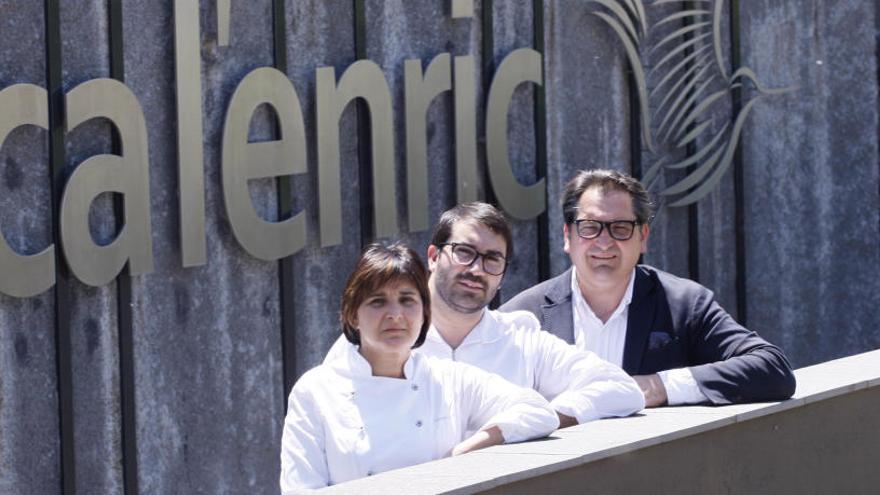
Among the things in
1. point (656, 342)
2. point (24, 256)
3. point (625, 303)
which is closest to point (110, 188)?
point (24, 256)

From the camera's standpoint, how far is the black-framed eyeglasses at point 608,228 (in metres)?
4.58

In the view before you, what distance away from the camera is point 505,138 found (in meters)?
6.66

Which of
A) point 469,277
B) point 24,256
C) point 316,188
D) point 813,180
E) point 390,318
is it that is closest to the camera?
point 390,318

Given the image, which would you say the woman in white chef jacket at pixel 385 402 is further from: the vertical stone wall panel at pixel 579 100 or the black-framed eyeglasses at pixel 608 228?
the vertical stone wall panel at pixel 579 100

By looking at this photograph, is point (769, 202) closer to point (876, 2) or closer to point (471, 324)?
point (876, 2)

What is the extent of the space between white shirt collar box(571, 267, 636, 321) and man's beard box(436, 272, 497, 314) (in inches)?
20.5

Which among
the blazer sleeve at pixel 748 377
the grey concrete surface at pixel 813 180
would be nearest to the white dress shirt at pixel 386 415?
the blazer sleeve at pixel 748 377

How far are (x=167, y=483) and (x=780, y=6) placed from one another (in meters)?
4.28

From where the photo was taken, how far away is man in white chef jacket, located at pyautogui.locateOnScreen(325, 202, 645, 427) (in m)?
4.21

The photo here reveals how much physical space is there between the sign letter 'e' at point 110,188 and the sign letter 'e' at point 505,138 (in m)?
1.74

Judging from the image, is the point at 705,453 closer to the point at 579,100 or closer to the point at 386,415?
the point at 386,415

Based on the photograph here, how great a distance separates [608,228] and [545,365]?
1.63ft

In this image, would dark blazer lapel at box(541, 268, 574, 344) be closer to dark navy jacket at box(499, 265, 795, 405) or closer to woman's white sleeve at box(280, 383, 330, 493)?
dark navy jacket at box(499, 265, 795, 405)

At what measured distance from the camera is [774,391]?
4.38 metres
